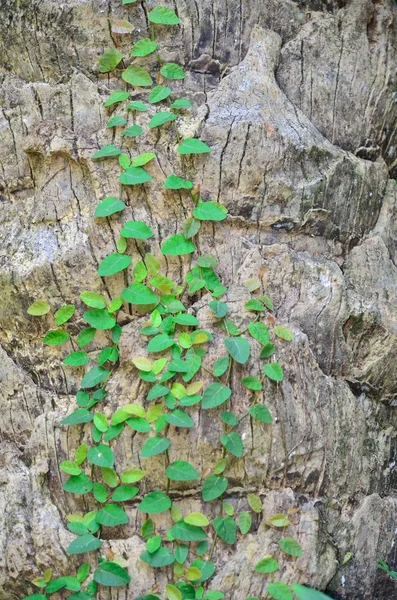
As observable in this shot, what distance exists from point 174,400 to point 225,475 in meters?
0.28

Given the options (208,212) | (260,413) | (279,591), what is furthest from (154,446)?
(208,212)

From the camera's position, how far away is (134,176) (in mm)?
2174

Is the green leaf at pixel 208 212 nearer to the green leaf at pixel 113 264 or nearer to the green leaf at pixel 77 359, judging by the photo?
the green leaf at pixel 113 264

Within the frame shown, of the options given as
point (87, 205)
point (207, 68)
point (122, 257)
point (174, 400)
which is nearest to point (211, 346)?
point (174, 400)

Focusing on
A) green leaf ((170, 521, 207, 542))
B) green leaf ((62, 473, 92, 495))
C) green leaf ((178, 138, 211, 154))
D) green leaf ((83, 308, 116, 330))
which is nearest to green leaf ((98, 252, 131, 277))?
green leaf ((83, 308, 116, 330))

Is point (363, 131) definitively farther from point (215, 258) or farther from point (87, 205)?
point (87, 205)

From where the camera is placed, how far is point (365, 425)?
2.40m

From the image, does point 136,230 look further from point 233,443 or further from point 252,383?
point 233,443

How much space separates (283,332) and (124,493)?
0.68m

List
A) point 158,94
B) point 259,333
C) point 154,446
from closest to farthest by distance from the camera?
point 154,446, point 259,333, point 158,94

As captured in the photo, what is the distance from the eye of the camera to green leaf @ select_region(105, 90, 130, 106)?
225cm

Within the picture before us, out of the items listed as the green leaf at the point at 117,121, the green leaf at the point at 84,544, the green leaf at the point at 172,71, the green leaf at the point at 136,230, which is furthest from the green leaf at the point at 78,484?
the green leaf at the point at 172,71

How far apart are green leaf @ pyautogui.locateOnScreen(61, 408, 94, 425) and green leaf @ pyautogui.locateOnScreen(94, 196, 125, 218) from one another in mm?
602

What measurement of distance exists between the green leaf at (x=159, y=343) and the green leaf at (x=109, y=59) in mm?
915
